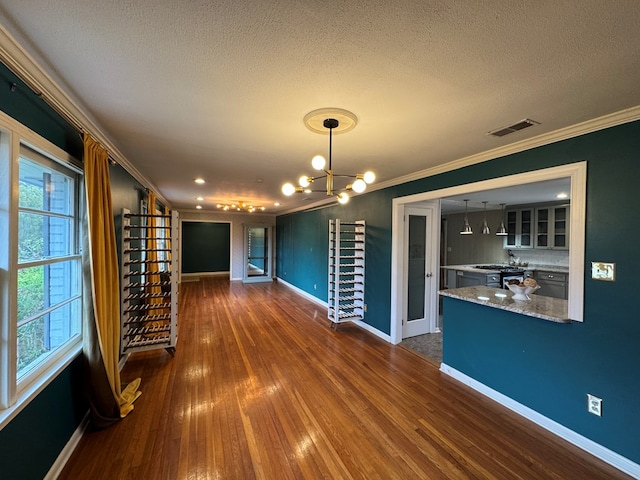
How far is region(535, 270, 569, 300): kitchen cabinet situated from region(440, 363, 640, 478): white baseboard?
139 inches

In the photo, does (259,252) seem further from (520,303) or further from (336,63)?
(336,63)

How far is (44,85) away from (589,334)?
3.93 meters

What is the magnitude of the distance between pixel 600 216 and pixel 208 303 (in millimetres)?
6385

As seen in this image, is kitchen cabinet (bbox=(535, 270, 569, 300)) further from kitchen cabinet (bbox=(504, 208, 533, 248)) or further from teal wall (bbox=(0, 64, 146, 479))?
teal wall (bbox=(0, 64, 146, 479))

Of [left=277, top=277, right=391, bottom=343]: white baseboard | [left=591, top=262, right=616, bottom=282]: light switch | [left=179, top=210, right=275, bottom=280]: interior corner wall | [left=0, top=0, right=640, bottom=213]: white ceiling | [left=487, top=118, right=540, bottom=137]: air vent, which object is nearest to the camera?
[left=0, top=0, right=640, bottom=213]: white ceiling

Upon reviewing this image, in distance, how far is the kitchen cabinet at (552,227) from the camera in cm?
513

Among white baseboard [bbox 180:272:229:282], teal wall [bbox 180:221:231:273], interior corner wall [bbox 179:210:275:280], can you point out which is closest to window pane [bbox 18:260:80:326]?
interior corner wall [bbox 179:210:275:280]

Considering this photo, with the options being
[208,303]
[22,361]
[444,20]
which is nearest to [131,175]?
[22,361]

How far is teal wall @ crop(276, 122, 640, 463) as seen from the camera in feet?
6.14

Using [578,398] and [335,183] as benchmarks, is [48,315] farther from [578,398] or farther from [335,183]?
[578,398]

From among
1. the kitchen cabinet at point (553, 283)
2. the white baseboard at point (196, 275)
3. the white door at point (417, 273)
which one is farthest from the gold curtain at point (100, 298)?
the white baseboard at point (196, 275)

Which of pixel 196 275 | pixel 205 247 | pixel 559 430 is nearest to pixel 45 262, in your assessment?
pixel 559 430

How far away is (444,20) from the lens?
3.68 feet

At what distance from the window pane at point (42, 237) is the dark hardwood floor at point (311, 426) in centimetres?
140
